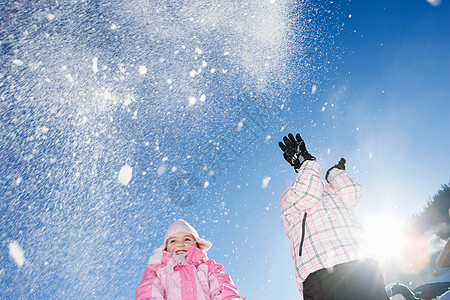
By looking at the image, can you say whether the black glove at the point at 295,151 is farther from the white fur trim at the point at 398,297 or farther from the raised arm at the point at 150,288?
the white fur trim at the point at 398,297

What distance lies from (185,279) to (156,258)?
1.68 feet

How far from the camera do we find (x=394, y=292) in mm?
7328

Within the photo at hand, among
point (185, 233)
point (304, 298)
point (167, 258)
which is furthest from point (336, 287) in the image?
point (185, 233)

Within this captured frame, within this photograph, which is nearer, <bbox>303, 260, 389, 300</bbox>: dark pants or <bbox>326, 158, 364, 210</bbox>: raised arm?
<bbox>303, 260, 389, 300</bbox>: dark pants

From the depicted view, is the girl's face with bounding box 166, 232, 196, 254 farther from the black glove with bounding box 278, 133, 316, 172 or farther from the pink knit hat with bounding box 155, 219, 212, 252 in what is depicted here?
the black glove with bounding box 278, 133, 316, 172

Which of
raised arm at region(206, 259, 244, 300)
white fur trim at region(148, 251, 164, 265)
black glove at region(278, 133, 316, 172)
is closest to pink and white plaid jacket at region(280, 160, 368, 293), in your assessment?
black glove at region(278, 133, 316, 172)

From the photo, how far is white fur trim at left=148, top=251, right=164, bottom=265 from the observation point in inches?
117

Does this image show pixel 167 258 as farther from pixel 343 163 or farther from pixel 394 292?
pixel 394 292

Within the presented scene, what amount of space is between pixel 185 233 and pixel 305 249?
1856 millimetres

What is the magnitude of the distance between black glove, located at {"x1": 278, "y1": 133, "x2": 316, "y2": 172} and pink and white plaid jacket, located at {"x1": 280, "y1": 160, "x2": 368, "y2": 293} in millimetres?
186

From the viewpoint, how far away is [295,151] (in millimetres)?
3137

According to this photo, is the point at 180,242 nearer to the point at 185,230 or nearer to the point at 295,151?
the point at 185,230

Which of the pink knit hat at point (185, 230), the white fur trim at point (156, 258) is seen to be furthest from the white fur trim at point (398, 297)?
the white fur trim at point (156, 258)

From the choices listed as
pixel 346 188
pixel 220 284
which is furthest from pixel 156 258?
pixel 346 188
